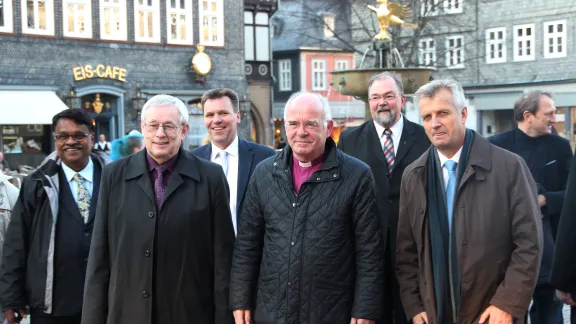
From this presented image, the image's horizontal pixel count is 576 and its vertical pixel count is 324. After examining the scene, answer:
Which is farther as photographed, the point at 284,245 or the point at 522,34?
the point at 522,34

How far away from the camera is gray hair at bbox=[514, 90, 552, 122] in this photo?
6.67 metres

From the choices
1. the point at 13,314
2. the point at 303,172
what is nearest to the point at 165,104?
the point at 303,172

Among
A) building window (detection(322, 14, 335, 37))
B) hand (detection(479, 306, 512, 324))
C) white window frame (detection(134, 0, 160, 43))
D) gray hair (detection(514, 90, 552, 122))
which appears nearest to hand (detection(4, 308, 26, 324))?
hand (detection(479, 306, 512, 324))

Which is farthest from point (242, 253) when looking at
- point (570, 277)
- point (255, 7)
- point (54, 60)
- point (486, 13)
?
point (486, 13)

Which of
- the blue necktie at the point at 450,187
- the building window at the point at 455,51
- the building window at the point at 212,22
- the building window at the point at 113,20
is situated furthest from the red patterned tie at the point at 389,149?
the building window at the point at 455,51

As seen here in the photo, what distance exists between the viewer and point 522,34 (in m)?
35.3

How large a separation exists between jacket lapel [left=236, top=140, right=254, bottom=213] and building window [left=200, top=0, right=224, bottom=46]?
22.8 metres

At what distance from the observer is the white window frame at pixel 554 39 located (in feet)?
110

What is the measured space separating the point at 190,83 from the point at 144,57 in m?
2.11

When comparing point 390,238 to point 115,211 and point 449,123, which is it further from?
point 115,211

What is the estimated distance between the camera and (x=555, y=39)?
3400cm

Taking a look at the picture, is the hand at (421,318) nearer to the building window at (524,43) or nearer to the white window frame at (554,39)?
the white window frame at (554,39)

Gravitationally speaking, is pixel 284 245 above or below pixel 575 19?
below

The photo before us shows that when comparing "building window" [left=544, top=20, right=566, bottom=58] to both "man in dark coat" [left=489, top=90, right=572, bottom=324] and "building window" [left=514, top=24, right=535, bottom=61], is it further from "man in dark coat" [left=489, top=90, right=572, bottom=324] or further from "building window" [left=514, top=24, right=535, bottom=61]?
"man in dark coat" [left=489, top=90, right=572, bottom=324]
